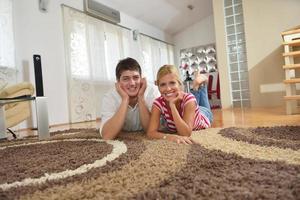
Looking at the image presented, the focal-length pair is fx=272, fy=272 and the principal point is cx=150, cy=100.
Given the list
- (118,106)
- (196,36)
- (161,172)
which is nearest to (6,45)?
(118,106)

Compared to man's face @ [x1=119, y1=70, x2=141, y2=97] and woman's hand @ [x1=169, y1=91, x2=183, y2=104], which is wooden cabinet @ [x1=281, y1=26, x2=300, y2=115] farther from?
man's face @ [x1=119, y1=70, x2=141, y2=97]

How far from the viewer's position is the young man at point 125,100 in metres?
1.49

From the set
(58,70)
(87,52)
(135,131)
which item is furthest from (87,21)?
(135,131)

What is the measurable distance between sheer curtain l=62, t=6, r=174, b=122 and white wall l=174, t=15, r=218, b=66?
1981mm

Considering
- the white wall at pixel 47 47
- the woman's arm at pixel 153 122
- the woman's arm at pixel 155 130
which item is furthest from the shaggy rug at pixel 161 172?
the white wall at pixel 47 47

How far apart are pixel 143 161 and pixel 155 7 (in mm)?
4952

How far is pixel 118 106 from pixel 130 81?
0.18 meters

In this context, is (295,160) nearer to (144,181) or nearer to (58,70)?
(144,181)

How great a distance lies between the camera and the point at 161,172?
768mm

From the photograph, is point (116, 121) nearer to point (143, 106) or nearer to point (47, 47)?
point (143, 106)

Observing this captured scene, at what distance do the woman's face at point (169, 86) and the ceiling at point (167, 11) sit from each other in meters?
3.73

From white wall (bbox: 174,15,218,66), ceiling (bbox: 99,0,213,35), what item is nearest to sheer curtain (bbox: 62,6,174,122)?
ceiling (bbox: 99,0,213,35)

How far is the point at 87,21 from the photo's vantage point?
428 centimetres

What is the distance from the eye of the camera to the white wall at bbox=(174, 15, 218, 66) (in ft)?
21.0
